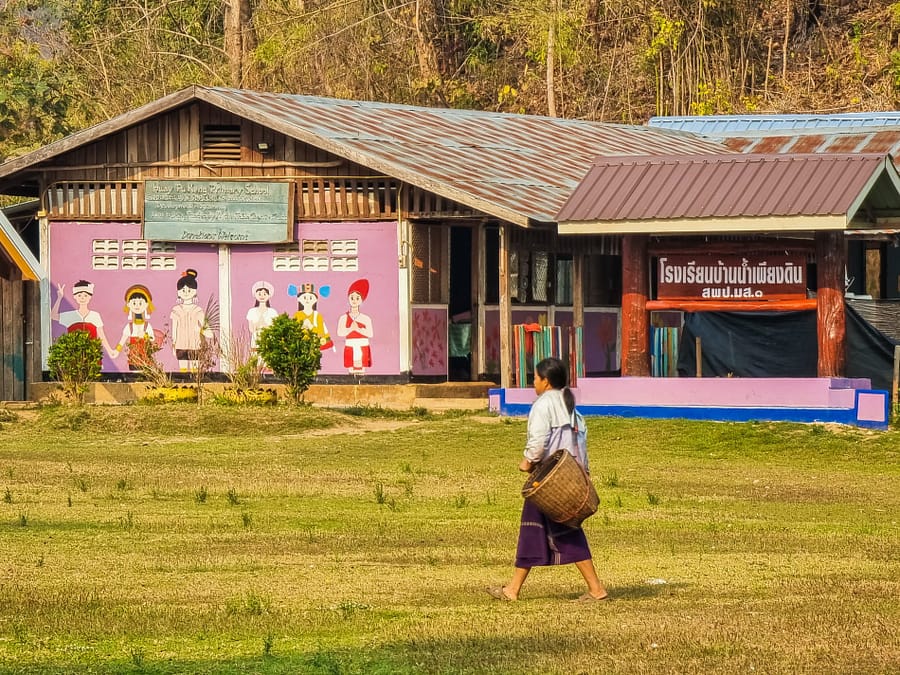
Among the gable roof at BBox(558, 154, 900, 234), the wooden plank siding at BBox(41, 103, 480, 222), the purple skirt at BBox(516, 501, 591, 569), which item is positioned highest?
the wooden plank siding at BBox(41, 103, 480, 222)

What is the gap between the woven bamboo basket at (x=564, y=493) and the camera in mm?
10883

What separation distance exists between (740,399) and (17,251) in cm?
1092

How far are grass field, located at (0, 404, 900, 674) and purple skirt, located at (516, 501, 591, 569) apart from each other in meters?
0.30

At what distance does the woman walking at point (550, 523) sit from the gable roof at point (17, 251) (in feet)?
56.2

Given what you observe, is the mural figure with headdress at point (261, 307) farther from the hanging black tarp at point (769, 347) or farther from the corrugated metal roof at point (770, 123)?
the corrugated metal roof at point (770, 123)

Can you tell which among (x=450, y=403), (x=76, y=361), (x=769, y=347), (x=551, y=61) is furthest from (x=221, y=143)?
(x=551, y=61)

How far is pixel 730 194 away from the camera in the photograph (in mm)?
23203

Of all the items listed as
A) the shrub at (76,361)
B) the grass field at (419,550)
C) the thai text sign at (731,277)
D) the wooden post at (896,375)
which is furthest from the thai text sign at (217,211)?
the wooden post at (896,375)

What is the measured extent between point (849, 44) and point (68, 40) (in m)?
23.9

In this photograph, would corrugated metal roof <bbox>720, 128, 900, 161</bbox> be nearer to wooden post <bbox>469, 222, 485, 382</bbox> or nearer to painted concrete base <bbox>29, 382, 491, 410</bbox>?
wooden post <bbox>469, 222, 485, 382</bbox>

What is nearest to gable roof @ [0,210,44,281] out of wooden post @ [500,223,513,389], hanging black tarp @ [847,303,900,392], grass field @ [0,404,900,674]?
grass field @ [0,404,900,674]

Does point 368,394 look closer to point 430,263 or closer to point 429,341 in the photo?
point 429,341

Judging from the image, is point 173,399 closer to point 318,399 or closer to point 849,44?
point 318,399

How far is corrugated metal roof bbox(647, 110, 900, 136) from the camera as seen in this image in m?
37.8
